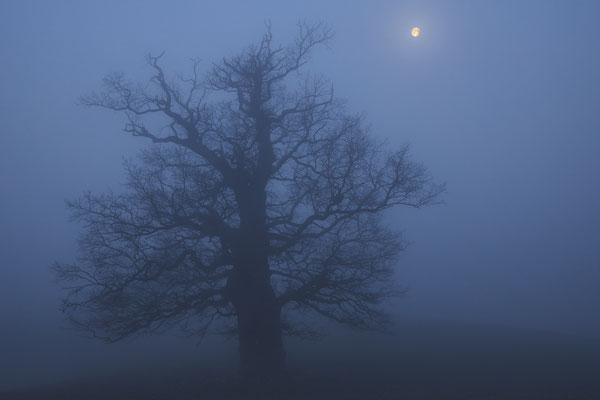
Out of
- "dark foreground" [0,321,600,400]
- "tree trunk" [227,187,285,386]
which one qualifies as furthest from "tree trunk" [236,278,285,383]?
"dark foreground" [0,321,600,400]

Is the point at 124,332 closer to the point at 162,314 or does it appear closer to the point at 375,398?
the point at 162,314

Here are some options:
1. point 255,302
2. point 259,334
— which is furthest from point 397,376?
point 255,302

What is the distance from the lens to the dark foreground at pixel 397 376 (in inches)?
528

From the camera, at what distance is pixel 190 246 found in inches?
583

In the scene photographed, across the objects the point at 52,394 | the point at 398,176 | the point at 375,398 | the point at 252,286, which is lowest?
the point at 375,398

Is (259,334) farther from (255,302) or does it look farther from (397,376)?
(397,376)

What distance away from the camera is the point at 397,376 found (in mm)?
15523

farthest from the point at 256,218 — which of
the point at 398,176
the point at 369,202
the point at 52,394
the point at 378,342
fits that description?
the point at 378,342

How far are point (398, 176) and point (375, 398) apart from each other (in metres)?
6.14

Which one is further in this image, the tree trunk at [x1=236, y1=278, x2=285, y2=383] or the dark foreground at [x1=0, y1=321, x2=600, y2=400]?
the tree trunk at [x1=236, y1=278, x2=285, y2=383]

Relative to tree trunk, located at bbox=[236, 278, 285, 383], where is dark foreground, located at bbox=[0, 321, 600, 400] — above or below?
below

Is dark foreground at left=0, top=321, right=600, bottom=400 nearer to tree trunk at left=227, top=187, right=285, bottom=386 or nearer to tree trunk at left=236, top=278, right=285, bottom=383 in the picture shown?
tree trunk at left=236, top=278, right=285, bottom=383

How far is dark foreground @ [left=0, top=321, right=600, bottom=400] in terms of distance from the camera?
44.0 feet

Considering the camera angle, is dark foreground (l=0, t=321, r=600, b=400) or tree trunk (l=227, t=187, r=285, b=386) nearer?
dark foreground (l=0, t=321, r=600, b=400)
